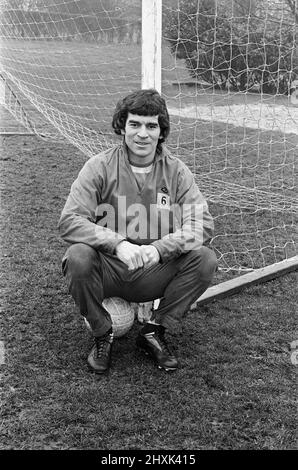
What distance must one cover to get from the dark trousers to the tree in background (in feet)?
10.3

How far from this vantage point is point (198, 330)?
3.44 meters

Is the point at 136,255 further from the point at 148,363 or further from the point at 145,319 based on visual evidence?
the point at 145,319

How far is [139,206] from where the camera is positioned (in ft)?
10.0

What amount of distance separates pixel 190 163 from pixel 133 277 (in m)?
4.28

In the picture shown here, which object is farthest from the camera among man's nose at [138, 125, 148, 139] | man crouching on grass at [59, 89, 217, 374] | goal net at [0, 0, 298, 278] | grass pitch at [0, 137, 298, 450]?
goal net at [0, 0, 298, 278]

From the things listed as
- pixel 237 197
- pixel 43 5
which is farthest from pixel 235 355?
pixel 43 5

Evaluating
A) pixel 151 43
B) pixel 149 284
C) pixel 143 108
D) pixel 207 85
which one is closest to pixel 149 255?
pixel 149 284

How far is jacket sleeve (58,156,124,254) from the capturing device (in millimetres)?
2820

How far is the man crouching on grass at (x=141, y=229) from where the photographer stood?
113 inches

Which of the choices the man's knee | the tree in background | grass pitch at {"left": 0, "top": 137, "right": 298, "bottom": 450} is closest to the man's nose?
A: the man's knee

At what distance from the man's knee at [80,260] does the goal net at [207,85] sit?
171cm

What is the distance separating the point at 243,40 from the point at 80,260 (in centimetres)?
616

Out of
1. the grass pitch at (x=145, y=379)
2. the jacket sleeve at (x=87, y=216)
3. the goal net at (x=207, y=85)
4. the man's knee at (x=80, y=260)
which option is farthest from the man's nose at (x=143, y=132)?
the goal net at (x=207, y=85)

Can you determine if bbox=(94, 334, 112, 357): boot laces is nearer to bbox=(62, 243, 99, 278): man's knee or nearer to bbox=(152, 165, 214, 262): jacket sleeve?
bbox=(62, 243, 99, 278): man's knee
